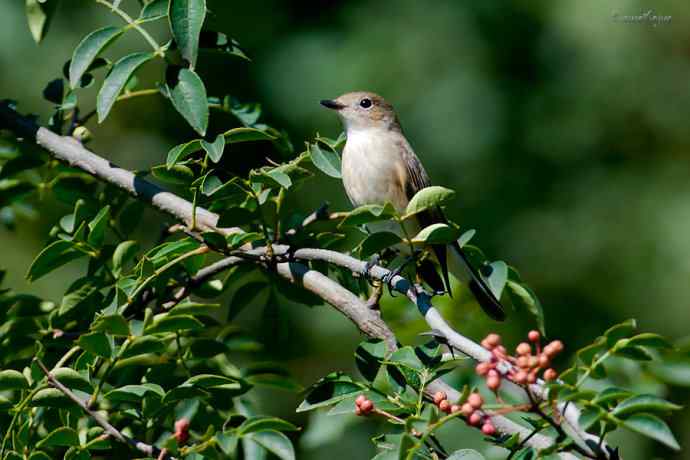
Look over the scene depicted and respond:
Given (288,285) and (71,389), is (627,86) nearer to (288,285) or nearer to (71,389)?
(288,285)

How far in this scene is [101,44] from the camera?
2535 mm

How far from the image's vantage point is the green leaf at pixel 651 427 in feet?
5.53

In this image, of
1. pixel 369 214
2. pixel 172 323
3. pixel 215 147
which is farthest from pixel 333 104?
pixel 172 323

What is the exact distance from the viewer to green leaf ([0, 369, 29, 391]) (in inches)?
86.7

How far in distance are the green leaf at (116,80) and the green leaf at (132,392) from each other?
69cm

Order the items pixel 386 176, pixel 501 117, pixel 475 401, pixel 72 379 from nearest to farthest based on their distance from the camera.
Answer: pixel 475 401 < pixel 72 379 < pixel 386 176 < pixel 501 117

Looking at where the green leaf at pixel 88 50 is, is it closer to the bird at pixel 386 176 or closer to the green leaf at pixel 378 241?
the green leaf at pixel 378 241

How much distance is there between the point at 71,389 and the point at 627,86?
5.65m

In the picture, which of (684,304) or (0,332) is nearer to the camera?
(0,332)

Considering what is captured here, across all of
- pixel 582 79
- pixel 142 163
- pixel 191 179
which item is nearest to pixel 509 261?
pixel 582 79

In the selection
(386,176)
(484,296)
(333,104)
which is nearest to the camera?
(484,296)

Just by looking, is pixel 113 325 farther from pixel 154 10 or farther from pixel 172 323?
pixel 154 10

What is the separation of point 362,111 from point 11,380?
2772 mm

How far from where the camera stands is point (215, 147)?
7.71 ft
